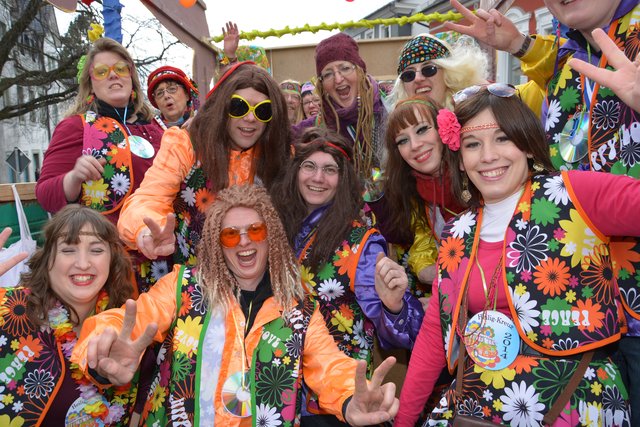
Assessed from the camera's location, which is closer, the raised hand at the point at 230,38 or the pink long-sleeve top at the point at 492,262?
the pink long-sleeve top at the point at 492,262

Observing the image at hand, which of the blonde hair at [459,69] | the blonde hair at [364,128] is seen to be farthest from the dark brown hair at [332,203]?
the blonde hair at [459,69]

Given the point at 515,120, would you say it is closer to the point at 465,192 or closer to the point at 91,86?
the point at 465,192

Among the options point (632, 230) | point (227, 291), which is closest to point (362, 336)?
point (227, 291)

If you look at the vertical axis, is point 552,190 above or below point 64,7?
below

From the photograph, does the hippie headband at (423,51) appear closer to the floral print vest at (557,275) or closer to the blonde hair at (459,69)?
the blonde hair at (459,69)

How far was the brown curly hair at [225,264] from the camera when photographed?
2.24m

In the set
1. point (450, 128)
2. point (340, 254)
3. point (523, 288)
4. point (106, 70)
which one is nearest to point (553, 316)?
point (523, 288)

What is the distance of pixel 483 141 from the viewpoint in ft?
6.59


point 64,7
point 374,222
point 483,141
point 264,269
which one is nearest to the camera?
point 483,141

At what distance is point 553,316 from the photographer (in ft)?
5.71

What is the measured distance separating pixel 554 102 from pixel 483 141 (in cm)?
52

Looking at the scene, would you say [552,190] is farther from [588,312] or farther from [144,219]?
[144,219]

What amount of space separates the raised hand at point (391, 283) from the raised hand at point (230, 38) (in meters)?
2.40

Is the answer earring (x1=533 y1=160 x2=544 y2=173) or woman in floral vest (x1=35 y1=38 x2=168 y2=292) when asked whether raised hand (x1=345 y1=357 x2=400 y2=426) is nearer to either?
earring (x1=533 y1=160 x2=544 y2=173)
